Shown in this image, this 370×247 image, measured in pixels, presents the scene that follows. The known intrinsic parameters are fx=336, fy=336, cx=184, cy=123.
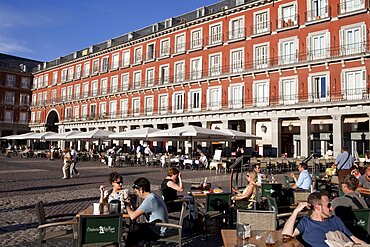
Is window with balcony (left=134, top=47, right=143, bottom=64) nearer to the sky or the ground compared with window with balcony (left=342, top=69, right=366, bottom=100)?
nearer to the sky

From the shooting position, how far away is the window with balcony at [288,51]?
86.2ft

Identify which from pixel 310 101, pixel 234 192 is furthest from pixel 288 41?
pixel 234 192

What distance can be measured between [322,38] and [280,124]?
7.13 metres

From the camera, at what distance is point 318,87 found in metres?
25.1

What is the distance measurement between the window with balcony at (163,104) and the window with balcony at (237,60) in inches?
333

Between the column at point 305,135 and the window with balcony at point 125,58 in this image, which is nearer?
the column at point 305,135

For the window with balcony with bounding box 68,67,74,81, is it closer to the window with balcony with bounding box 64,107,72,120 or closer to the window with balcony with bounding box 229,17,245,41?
the window with balcony with bounding box 64,107,72,120

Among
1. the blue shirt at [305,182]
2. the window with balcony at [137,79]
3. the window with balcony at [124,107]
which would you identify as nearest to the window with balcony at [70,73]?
the window with balcony at [124,107]

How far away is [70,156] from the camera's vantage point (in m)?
15.6

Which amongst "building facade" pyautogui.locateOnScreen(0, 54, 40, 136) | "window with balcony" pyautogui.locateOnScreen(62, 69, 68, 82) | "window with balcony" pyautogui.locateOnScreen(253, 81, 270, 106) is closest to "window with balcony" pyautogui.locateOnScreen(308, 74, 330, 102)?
"window with balcony" pyautogui.locateOnScreen(253, 81, 270, 106)

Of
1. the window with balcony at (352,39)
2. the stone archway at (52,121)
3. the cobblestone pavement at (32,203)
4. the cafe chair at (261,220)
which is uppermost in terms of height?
the window with balcony at (352,39)

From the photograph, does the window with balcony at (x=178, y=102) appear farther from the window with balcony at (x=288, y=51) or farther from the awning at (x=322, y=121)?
the awning at (x=322, y=121)

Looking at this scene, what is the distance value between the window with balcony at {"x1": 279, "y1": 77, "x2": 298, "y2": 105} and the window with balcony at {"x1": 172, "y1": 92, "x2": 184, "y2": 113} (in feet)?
34.6

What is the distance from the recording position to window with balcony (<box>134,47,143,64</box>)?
38.5 metres
